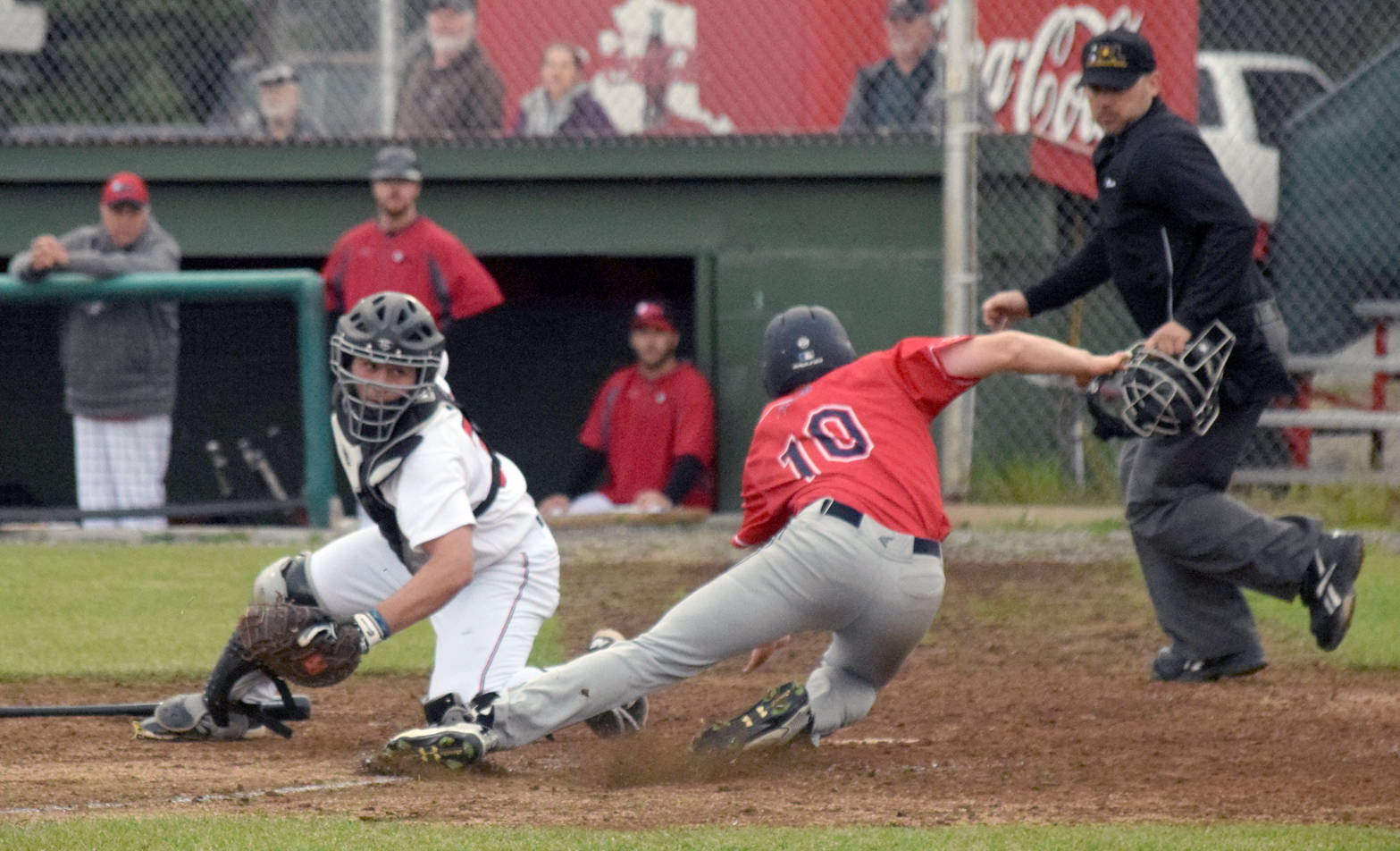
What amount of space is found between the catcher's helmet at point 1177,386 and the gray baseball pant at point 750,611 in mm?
1089

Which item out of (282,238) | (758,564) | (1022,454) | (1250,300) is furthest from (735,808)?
(282,238)

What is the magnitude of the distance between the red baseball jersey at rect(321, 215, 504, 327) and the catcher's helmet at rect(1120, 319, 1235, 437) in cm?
456

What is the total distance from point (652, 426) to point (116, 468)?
2.76 meters

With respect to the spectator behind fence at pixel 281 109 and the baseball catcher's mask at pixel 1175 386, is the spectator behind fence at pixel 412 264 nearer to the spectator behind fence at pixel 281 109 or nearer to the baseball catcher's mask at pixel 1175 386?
the spectator behind fence at pixel 281 109

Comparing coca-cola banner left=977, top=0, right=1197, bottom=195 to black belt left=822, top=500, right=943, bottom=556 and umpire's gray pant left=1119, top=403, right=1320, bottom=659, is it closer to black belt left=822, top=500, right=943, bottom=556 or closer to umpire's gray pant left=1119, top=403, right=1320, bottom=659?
umpire's gray pant left=1119, top=403, right=1320, bottom=659

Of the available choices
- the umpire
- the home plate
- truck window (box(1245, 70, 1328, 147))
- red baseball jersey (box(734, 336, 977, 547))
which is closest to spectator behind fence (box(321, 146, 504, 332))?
the umpire

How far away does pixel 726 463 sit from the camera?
10.0m

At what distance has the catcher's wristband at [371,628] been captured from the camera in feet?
14.3

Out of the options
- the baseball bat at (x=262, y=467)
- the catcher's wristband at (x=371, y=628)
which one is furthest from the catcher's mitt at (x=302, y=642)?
the baseball bat at (x=262, y=467)

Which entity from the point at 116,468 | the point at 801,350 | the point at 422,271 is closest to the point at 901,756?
the point at 801,350

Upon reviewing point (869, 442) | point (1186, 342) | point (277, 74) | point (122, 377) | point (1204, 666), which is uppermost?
point (277, 74)

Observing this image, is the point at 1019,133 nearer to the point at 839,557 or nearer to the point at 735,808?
the point at 839,557

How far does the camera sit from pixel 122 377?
8992mm

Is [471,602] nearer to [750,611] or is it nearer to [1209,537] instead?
[750,611]
